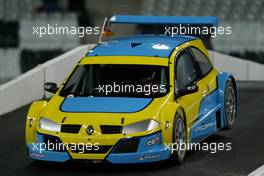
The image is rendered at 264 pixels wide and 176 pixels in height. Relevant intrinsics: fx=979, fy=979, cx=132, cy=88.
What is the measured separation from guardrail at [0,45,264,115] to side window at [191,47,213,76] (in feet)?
14.2

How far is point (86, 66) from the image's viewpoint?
12.5 m

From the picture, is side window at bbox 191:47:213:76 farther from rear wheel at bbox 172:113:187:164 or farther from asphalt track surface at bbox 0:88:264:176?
rear wheel at bbox 172:113:187:164

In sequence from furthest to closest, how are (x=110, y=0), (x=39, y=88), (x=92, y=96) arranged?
1. (x=110, y=0)
2. (x=39, y=88)
3. (x=92, y=96)

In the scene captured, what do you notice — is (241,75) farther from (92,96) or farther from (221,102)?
(92,96)

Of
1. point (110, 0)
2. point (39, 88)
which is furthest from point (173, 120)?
point (110, 0)

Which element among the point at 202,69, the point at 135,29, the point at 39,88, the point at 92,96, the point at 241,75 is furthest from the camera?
the point at 135,29

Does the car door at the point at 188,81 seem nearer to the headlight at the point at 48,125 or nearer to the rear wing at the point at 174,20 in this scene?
the rear wing at the point at 174,20

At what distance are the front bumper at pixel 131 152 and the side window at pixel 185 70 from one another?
3.74 ft

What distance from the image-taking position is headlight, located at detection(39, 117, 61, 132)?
36.8ft

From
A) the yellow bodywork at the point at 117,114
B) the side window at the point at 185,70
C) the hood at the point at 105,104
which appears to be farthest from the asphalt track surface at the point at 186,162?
the side window at the point at 185,70

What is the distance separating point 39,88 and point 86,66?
542 cm

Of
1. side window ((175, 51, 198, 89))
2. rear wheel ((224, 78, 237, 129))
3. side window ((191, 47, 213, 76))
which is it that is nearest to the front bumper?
side window ((175, 51, 198, 89))

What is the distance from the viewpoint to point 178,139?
11508 mm

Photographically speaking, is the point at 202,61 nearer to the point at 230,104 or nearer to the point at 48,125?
the point at 230,104
